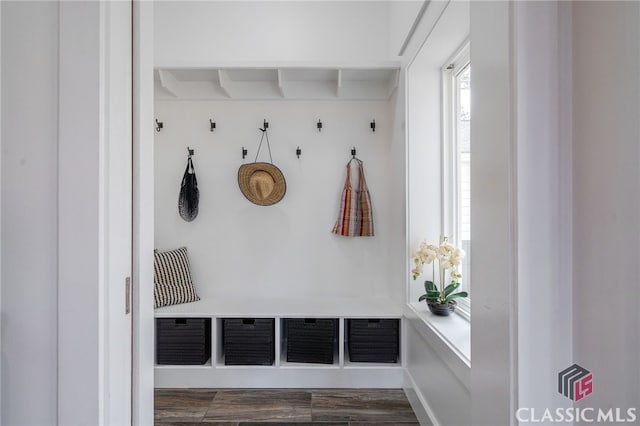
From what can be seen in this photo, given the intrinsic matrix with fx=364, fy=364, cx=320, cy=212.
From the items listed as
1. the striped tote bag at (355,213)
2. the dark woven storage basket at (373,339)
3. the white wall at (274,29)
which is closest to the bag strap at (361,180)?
the striped tote bag at (355,213)

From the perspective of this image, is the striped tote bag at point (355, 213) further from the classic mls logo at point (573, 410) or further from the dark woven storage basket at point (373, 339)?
the classic mls logo at point (573, 410)

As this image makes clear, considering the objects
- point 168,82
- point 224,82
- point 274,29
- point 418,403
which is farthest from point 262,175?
point 418,403

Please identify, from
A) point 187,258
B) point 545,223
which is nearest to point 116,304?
point 545,223

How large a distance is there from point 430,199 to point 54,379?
193cm

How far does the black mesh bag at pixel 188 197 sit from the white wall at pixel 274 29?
961 millimetres

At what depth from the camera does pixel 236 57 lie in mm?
2877

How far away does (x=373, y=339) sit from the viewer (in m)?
2.37

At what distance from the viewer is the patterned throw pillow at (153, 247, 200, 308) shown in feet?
8.30

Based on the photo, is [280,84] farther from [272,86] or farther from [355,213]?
[355,213]

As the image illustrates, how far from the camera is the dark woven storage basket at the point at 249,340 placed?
2.36 meters

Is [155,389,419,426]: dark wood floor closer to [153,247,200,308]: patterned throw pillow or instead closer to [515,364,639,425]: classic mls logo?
[153,247,200,308]: patterned throw pillow

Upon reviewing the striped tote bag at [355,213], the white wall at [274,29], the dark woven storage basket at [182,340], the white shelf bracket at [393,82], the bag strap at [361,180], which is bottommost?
the dark woven storage basket at [182,340]

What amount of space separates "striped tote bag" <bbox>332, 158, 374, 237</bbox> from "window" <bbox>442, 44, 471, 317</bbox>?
68 cm

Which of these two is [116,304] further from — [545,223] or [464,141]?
[464,141]
